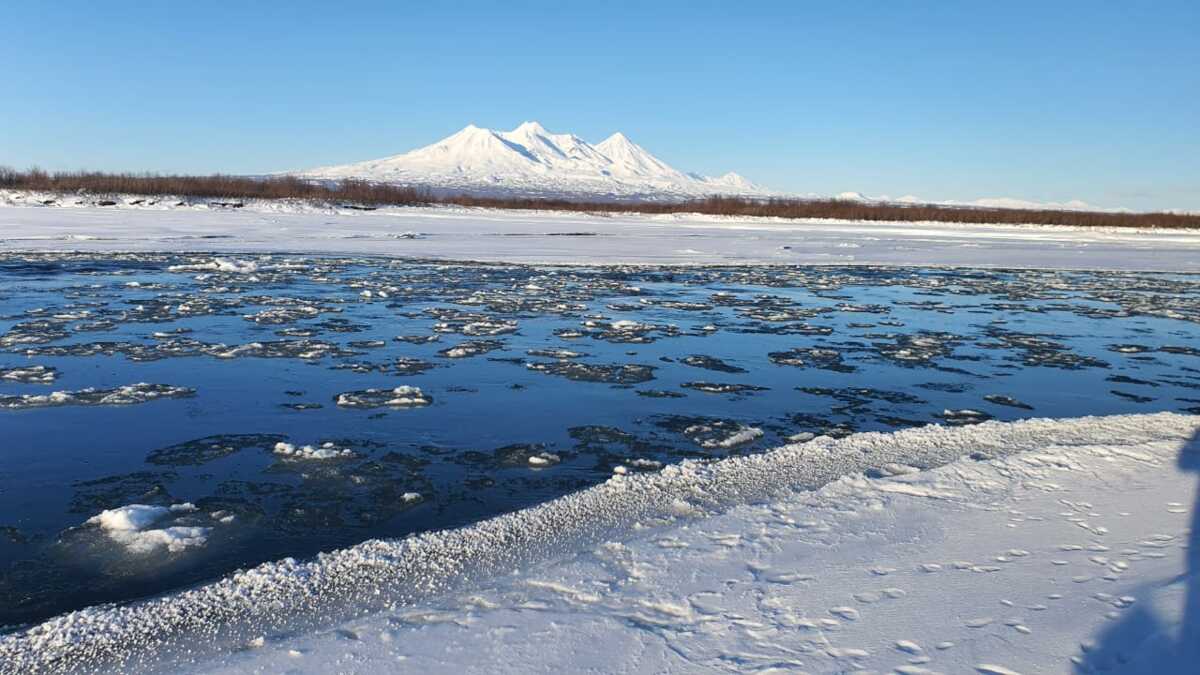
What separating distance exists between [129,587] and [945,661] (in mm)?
2420

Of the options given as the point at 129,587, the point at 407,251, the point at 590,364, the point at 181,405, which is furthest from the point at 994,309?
the point at 407,251

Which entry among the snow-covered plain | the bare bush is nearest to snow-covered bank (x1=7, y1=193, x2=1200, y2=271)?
the bare bush

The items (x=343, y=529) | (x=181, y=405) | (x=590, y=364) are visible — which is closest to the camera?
(x=343, y=529)

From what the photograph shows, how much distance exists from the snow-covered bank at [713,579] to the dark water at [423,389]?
1.12 ft

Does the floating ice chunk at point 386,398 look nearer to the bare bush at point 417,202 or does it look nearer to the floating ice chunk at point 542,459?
the floating ice chunk at point 542,459

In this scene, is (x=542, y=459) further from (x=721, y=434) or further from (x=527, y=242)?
(x=527, y=242)

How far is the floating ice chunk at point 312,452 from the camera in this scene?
397cm

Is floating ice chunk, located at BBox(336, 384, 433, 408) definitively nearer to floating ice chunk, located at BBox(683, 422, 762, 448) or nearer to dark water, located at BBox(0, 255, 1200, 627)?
dark water, located at BBox(0, 255, 1200, 627)

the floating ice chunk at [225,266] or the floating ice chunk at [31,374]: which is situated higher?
the floating ice chunk at [225,266]

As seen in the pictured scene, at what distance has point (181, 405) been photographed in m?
4.89

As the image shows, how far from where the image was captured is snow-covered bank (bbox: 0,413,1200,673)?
2240mm

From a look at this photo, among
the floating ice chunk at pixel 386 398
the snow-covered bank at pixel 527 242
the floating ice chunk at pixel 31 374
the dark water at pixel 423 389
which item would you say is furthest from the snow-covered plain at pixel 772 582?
the snow-covered bank at pixel 527 242

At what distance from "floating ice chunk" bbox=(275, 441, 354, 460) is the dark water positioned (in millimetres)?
27

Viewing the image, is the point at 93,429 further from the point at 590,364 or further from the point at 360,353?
the point at 590,364
